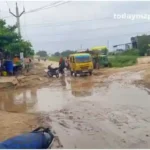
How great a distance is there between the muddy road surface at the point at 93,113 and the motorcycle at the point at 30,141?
2.26m

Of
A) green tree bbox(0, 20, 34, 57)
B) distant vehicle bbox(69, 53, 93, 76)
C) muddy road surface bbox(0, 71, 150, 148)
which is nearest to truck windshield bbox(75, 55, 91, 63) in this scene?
distant vehicle bbox(69, 53, 93, 76)

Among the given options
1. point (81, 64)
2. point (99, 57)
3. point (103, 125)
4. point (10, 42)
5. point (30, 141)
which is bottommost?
point (103, 125)

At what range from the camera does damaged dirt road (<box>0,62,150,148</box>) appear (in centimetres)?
868

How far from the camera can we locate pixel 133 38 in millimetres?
59438

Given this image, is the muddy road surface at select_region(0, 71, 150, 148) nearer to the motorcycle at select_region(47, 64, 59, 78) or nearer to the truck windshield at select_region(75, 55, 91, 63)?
the motorcycle at select_region(47, 64, 59, 78)

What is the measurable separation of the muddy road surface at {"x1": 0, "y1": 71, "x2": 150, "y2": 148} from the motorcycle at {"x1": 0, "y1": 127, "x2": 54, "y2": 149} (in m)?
2.26

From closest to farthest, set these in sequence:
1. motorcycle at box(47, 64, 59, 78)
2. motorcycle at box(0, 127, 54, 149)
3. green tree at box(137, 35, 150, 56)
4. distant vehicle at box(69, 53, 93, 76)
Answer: motorcycle at box(0, 127, 54, 149) < motorcycle at box(47, 64, 59, 78) < distant vehicle at box(69, 53, 93, 76) < green tree at box(137, 35, 150, 56)

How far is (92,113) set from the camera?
12203mm

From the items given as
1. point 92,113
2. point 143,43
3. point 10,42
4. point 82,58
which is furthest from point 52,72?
point 143,43

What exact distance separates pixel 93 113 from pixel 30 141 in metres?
6.57

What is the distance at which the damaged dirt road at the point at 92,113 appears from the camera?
8.68 meters

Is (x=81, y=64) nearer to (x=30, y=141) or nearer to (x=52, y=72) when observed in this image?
(x=52, y=72)

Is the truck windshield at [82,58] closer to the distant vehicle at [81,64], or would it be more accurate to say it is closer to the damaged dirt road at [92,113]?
the distant vehicle at [81,64]

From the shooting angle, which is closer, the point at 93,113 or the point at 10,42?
the point at 93,113
